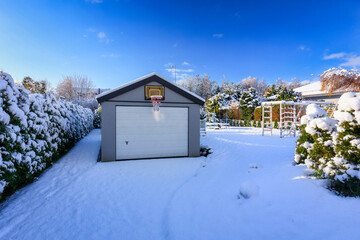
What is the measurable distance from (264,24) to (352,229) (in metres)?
14.6

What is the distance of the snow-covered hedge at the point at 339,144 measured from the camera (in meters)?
3.28

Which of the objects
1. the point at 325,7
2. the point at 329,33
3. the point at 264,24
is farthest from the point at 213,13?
the point at 329,33

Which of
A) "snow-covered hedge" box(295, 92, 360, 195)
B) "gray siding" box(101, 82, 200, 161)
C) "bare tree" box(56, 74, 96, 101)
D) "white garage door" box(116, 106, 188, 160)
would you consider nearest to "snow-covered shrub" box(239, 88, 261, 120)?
"gray siding" box(101, 82, 200, 161)

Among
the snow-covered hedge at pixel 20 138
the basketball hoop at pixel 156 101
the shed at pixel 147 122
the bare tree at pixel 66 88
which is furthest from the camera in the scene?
the bare tree at pixel 66 88

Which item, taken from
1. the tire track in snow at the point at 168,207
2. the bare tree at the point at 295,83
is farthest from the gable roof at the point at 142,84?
the bare tree at the point at 295,83

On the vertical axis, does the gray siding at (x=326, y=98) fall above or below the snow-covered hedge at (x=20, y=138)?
above

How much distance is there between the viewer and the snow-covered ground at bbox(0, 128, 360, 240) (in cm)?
266

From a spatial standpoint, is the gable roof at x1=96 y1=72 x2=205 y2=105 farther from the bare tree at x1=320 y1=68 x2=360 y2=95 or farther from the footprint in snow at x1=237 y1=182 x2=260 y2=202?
the footprint in snow at x1=237 y1=182 x2=260 y2=202

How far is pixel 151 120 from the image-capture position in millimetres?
7828

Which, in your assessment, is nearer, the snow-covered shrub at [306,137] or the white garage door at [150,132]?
the snow-covered shrub at [306,137]

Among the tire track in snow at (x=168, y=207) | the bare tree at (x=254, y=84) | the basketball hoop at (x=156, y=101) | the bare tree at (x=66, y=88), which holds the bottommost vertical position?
the tire track in snow at (x=168, y=207)

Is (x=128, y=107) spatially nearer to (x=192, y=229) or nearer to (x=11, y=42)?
(x=192, y=229)

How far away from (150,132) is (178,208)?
178 inches

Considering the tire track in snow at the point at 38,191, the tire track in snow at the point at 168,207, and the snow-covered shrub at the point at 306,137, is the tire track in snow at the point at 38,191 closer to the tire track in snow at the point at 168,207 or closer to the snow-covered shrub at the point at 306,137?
the tire track in snow at the point at 168,207
